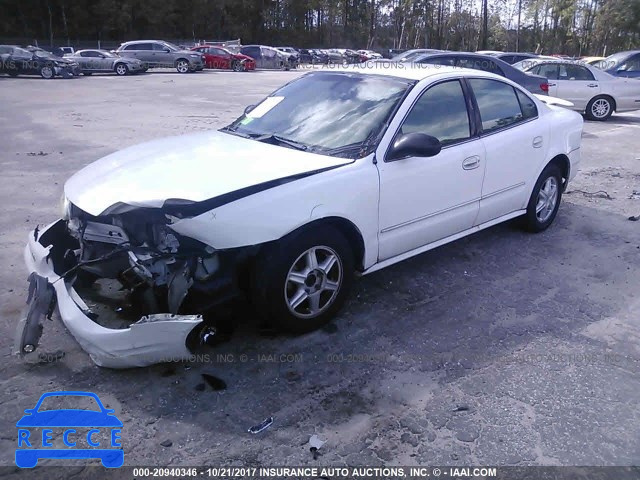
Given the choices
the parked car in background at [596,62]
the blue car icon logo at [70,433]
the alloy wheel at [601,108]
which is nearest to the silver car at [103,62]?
the parked car in background at [596,62]

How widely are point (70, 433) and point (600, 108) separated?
15.0 metres

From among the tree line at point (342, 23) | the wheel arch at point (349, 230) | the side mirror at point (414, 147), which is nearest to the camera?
the wheel arch at point (349, 230)

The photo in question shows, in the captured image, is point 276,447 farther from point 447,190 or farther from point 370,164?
point 447,190

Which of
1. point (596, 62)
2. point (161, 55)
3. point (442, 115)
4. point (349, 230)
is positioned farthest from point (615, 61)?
point (161, 55)

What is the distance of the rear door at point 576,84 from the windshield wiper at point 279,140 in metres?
12.1

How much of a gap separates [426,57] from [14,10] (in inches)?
2241

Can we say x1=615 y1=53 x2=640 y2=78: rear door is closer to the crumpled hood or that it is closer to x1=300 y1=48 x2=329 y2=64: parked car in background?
the crumpled hood

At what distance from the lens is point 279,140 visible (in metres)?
3.99

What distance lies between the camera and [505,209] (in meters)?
4.95

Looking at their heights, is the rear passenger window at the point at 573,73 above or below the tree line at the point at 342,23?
below

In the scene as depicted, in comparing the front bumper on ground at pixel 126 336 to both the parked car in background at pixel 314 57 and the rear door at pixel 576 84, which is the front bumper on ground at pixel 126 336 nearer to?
the rear door at pixel 576 84

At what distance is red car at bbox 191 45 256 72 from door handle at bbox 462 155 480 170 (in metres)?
33.7

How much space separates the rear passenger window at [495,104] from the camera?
4.57 metres

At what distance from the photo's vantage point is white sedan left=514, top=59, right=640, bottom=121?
1370 cm
